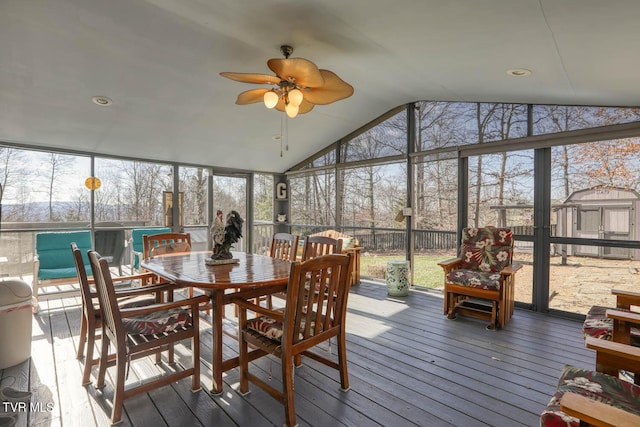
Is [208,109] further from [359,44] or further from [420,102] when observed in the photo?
[420,102]

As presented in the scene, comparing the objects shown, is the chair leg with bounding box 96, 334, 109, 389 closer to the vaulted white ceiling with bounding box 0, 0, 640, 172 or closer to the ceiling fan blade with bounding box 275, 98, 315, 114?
the ceiling fan blade with bounding box 275, 98, 315, 114

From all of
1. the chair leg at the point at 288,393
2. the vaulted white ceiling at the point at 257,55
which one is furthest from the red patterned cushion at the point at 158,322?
the vaulted white ceiling at the point at 257,55

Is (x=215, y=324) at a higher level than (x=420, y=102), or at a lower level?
lower

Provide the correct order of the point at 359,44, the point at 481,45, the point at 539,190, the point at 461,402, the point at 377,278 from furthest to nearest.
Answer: the point at 377,278, the point at 539,190, the point at 359,44, the point at 481,45, the point at 461,402

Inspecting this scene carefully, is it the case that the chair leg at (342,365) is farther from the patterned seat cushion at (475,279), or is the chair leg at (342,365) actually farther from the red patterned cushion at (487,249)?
the red patterned cushion at (487,249)

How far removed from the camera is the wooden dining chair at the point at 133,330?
1.91 metres

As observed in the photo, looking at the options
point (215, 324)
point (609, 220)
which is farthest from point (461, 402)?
point (609, 220)

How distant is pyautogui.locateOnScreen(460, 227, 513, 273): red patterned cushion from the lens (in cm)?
389

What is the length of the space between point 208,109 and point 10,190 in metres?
2.89

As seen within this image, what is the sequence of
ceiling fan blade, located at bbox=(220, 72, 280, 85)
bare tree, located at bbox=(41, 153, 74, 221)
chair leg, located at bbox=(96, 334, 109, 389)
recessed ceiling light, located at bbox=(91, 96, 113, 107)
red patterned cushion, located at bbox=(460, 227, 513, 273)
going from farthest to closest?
bare tree, located at bbox=(41, 153, 74, 221) → red patterned cushion, located at bbox=(460, 227, 513, 273) → recessed ceiling light, located at bbox=(91, 96, 113, 107) → ceiling fan blade, located at bbox=(220, 72, 280, 85) → chair leg, located at bbox=(96, 334, 109, 389)

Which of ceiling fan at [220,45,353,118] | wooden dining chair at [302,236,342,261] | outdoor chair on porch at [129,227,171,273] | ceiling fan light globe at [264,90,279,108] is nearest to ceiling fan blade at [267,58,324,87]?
ceiling fan at [220,45,353,118]

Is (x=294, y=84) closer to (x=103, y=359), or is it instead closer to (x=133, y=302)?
(x=133, y=302)

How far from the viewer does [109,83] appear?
348 cm

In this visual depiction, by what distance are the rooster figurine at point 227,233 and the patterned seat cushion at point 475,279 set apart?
2.49m
